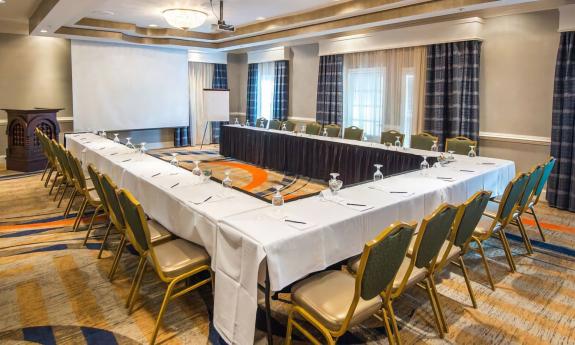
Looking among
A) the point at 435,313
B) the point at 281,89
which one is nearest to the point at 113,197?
the point at 435,313

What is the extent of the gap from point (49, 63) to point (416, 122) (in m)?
7.24

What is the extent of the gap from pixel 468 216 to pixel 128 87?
325 inches

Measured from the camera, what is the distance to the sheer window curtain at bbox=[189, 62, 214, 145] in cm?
1032

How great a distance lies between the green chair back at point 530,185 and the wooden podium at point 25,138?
7.37 meters

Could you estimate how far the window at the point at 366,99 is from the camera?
715cm

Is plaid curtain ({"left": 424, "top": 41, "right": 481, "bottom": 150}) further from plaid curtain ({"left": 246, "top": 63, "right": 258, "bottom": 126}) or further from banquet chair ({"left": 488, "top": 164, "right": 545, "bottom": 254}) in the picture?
plaid curtain ({"left": 246, "top": 63, "right": 258, "bottom": 126})

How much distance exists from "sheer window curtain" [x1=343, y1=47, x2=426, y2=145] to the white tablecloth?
13.3 feet

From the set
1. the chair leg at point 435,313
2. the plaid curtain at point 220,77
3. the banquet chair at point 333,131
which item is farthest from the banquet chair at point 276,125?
the chair leg at point 435,313

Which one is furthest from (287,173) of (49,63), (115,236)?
(49,63)

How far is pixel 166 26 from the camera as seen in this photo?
313 inches

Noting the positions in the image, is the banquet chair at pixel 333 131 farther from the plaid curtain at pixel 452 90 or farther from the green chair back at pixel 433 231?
the green chair back at pixel 433 231

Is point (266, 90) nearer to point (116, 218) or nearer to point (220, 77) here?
point (220, 77)

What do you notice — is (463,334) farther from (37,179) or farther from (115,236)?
(37,179)

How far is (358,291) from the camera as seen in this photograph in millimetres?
1777
